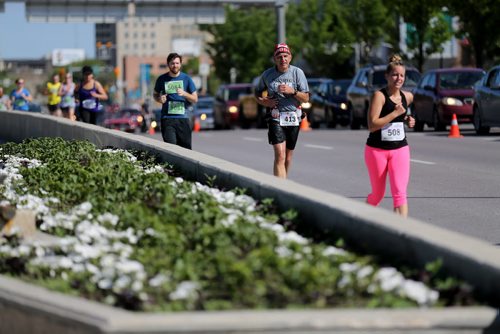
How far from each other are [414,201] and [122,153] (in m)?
3.29

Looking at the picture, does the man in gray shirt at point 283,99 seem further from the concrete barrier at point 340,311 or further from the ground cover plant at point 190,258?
the concrete barrier at point 340,311

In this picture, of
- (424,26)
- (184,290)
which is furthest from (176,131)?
(424,26)

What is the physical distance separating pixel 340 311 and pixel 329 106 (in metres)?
40.4

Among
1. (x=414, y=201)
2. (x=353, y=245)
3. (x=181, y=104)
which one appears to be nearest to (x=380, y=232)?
(x=353, y=245)

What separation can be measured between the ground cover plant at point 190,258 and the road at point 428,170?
3.20 m

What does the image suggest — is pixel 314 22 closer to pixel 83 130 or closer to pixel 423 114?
pixel 423 114

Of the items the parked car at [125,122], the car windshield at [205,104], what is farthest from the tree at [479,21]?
the car windshield at [205,104]

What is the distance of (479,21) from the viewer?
48625mm

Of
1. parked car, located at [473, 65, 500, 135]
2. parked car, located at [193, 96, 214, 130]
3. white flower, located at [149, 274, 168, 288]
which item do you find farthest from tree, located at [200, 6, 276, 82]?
white flower, located at [149, 274, 168, 288]

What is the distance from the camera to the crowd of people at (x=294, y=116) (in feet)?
38.2

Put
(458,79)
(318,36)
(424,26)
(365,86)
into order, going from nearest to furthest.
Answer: (458,79) → (365,86) → (424,26) → (318,36)

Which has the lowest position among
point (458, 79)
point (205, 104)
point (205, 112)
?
point (205, 112)

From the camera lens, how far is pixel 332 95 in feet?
155

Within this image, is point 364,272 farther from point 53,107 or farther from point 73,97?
point 53,107
